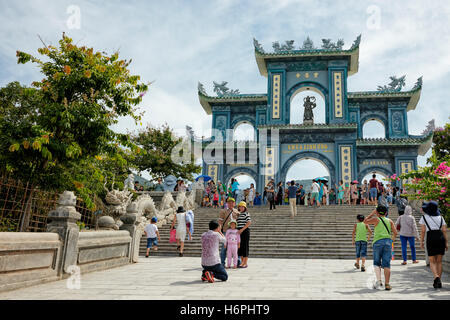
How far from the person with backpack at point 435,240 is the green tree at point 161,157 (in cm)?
2155

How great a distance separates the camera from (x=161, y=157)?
26250 mm

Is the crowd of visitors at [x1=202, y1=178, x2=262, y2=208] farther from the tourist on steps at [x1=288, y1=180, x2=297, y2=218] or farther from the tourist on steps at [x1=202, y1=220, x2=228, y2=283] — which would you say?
the tourist on steps at [x1=202, y1=220, x2=228, y2=283]

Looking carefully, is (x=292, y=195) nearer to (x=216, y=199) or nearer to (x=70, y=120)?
(x=216, y=199)

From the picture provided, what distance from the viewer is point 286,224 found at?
44.9 ft

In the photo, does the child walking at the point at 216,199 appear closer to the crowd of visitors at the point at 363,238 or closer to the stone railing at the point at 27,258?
the crowd of visitors at the point at 363,238

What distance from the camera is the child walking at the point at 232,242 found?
7262mm

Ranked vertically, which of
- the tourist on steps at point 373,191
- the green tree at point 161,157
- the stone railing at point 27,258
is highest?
the green tree at point 161,157

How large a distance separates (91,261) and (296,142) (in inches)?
759

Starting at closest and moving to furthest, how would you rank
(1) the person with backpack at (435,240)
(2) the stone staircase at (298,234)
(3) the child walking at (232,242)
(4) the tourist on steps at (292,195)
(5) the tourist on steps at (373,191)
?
(1) the person with backpack at (435,240) → (3) the child walking at (232,242) → (2) the stone staircase at (298,234) → (4) the tourist on steps at (292,195) → (5) the tourist on steps at (373,191)

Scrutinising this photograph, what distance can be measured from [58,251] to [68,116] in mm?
3842

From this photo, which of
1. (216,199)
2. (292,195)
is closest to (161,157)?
(216,199)

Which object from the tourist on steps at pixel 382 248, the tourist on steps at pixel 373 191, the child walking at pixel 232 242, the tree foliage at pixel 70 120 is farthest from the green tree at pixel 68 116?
the tourist on steps at pixel 373 191
